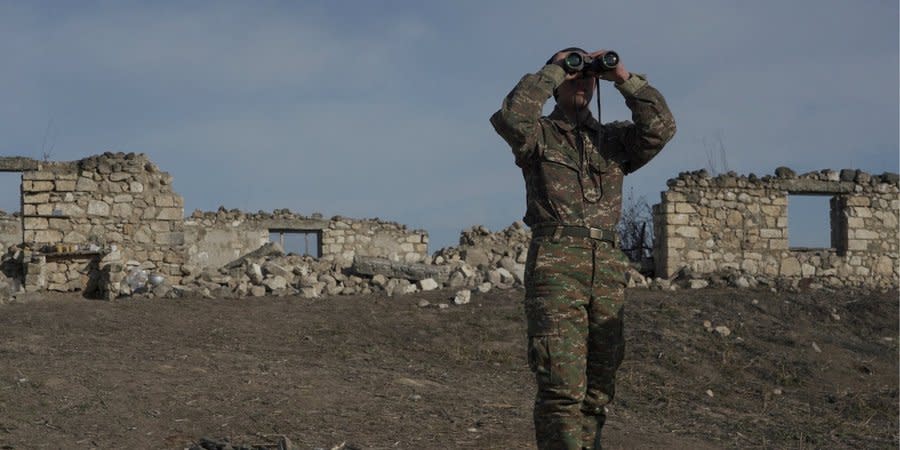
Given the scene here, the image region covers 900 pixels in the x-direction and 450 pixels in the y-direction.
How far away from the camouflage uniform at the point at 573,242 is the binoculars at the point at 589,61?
0.06 meters

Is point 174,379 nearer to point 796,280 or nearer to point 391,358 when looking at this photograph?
point 391,358

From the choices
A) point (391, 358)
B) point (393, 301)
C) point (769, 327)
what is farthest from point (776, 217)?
point (391, 358)

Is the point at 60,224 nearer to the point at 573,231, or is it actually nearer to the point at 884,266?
the point at 573,231

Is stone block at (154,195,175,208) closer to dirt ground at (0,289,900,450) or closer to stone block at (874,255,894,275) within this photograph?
dirt ground at (0,289,900,450)

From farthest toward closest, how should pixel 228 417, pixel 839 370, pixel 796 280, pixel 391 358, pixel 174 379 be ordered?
1. pixel 796 280
2. pixel 839 370
3. pixel 391 358
4. pixel 174 379
5. pixel 228 417

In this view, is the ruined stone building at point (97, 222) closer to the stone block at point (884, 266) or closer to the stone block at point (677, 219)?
the stone block at point (677, 219)

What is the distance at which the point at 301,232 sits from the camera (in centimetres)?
2081

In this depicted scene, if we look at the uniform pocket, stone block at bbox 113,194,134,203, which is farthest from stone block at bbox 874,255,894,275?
the uniform pocket

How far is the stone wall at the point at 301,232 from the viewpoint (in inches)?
779

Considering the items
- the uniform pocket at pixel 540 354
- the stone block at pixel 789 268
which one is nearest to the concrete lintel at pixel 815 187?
the stone block at pixel 789 268

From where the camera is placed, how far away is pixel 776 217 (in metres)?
14.8

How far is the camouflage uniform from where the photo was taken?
3857mm

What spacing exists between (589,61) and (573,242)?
807mm

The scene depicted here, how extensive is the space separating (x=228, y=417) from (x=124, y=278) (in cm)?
736
